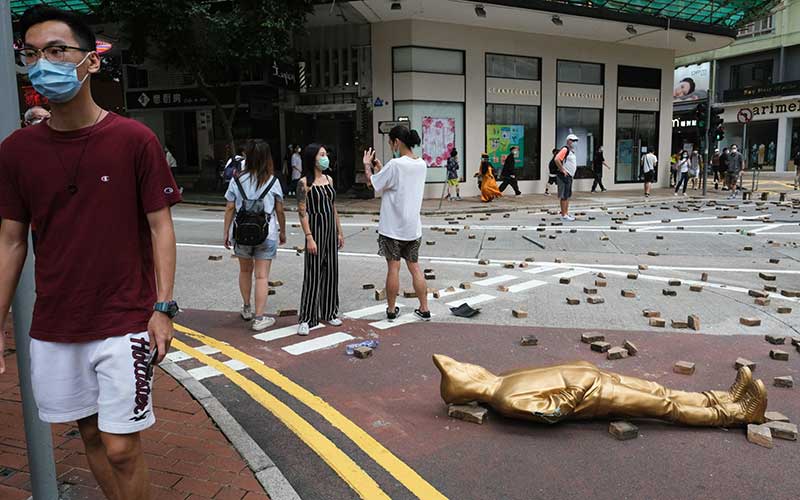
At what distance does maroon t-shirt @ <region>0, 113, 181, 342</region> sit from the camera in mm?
2412

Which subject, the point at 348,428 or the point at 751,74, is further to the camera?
the point at 751,74

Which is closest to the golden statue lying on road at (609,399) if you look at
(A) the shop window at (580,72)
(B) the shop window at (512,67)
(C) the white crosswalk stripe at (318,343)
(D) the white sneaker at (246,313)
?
(C) the white crosswalk stripe at (318,343)

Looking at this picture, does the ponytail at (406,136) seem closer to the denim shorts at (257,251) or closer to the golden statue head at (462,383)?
the denim shorts at (257,251)

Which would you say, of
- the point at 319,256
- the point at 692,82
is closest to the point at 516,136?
the point at 319,256

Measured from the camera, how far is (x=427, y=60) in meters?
22.7

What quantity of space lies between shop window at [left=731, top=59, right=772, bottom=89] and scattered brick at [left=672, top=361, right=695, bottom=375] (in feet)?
151

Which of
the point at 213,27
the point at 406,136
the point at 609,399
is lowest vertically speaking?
the point at 609,399

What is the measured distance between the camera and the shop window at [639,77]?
27453mm

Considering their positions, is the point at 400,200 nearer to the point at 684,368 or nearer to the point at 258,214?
the point at 258,214

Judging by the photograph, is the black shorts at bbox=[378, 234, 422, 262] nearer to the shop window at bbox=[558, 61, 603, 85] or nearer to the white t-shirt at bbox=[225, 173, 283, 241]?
the white t-shirt at bbox=[225, 173, 283, 241]

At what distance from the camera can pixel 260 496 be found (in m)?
3.16

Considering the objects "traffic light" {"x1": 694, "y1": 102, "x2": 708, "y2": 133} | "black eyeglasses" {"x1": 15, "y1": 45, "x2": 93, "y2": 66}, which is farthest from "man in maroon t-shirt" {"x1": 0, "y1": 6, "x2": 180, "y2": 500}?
"traffic light" {"x1": 694, "y1": 102, "x2": 708, "y2": 133}

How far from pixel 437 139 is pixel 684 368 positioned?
62.6ft

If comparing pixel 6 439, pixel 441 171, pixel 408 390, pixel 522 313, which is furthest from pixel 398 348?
pixel 441 171
